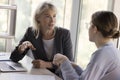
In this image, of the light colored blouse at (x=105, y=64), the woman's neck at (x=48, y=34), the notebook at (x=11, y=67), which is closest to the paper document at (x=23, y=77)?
the notebook at (x=11, y=67)

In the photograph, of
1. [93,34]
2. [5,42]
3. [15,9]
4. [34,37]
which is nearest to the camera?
[93,34]

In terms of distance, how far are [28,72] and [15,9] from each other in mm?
1098

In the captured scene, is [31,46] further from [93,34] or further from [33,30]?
[93,34]

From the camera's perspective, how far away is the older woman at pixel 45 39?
2.33 meters

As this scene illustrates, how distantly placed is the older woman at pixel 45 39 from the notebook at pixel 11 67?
0.14 m

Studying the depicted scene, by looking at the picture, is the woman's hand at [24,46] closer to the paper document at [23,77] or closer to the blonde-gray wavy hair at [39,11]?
the blonde-gray wavy hair at [39,11]

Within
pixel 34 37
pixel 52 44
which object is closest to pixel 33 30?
pixel 34 37

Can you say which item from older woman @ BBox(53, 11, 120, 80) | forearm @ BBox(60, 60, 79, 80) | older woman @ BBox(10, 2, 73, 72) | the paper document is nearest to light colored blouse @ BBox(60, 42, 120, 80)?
older woman @ BBox(53, 11, 120, 80)

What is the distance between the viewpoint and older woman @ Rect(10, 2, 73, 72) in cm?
233

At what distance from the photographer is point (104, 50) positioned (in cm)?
150

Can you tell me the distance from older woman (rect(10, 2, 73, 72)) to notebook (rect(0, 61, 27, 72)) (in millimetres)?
141

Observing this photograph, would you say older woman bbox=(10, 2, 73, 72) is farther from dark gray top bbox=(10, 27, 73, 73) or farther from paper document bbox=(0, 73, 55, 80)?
paper document bbox=(0, 73, 55, 80)

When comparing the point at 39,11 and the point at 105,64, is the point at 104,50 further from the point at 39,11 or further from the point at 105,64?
the point at 39,11

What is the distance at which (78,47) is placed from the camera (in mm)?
3230
